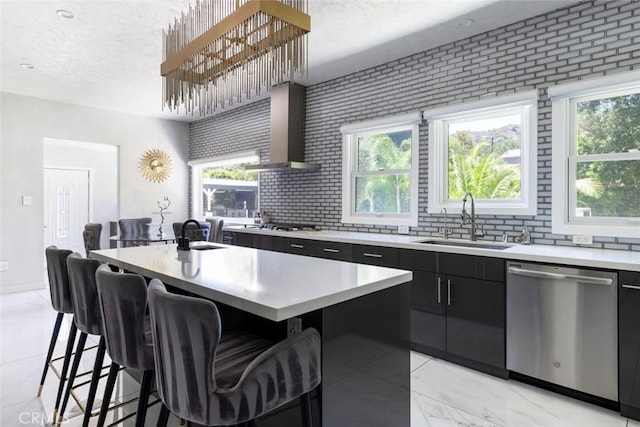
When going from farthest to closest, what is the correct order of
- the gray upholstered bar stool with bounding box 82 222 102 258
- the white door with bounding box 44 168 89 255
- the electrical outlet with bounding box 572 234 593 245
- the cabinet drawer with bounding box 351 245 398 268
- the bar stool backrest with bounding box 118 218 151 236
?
the white door with bounding box 44 168 89 255
the bar stool backrest with bounding box 118 218 151 236
the gray upholstered bar stool with bounding box 82 222 102 258
the cabinet drawer with bounding box 351 245 398 268
the electrical outlet with bounding box 572 234 593 245

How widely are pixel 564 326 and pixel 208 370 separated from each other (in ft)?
7.80

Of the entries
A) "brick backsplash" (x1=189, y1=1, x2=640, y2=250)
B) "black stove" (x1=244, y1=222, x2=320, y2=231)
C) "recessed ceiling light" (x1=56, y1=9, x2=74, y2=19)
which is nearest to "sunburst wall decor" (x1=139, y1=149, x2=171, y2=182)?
"brick backsplash" (x1=189, y1=1, x2=640, y2=250)

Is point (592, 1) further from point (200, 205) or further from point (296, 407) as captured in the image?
point (200, 205)

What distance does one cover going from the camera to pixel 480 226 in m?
3.43

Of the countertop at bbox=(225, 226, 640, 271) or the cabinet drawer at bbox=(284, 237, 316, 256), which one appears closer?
the countertop at bbox=(225, 226, 640, 271)

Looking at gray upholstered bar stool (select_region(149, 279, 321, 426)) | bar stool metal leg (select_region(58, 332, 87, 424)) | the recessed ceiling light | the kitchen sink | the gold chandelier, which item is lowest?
bar stool metal leg (select_region(58, 332, 87, 424))

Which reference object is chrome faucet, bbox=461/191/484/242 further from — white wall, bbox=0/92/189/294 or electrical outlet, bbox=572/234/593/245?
white wall, bbox=0/92/189/294

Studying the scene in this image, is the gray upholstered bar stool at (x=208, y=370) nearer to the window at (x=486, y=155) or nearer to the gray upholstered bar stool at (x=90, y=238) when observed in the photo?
the window at (x=486, y=155)

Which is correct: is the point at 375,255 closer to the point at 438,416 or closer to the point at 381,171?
the point at 381,171

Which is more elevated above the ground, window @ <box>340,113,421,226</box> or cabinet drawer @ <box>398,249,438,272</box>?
window @ <box>340,113,421,226</box>

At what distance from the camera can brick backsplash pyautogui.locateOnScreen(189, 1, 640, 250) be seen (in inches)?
109

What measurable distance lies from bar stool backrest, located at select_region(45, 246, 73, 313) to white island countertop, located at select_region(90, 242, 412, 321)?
0.24m

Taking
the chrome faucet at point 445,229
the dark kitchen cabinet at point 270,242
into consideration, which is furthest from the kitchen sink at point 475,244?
the dark kitchen cabinet at point 270,242

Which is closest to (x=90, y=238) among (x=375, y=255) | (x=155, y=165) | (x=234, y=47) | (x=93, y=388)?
(x=93, y=388)
